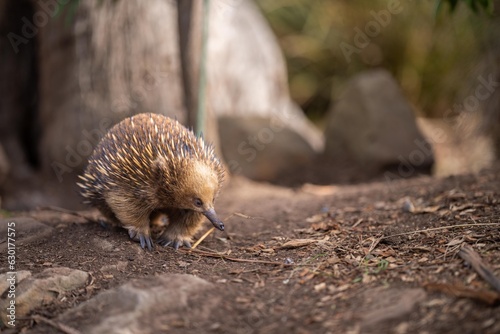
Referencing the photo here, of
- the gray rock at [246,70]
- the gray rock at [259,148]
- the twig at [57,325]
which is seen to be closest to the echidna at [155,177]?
the twig at [57,325]

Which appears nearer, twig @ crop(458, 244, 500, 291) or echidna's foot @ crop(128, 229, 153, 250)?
twig @ crop(458, 244, 500, 291)

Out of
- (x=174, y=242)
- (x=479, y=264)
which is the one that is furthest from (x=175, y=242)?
(x=479, y=264)

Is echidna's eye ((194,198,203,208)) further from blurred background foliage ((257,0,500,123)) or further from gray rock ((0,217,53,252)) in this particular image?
blurred background foliage ((257,0,500,123))

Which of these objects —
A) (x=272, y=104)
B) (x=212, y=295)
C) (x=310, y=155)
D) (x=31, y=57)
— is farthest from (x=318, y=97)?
(x=212, y=295)

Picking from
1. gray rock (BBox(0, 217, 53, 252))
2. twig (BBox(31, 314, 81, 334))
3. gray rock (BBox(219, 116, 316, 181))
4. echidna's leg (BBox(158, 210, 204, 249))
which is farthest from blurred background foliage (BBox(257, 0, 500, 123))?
twig (BBox(31, 314, 81, 334))

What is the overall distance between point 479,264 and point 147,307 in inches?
60.1

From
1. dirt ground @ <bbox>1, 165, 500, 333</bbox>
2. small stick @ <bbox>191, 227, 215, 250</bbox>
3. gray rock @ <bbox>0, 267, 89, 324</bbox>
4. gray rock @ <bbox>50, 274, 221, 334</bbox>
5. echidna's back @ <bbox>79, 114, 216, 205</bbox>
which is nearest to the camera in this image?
dirt ground @ <bbox>1, 165, 500, 333</bbox>

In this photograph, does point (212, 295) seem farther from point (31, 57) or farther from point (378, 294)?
point (31, 57)

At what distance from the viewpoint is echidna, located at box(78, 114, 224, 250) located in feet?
10.9

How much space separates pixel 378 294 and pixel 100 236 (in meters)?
1.85

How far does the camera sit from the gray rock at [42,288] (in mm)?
2900

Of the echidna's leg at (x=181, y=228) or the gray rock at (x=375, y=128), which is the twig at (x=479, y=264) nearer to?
the echidna's leg at (x=181, y=228)

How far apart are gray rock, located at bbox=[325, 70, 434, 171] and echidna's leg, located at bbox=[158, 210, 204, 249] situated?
11.9 feet

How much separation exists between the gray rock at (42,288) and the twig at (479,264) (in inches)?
77.2
